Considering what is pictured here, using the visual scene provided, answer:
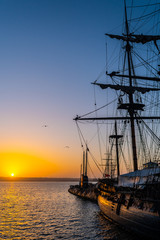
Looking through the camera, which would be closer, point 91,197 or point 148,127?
point 148,127

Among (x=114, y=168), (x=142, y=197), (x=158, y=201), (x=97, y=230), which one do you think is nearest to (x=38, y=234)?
(x=97, y=230)

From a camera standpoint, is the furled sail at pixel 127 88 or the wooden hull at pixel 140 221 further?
the furled sail at pixel 127 88

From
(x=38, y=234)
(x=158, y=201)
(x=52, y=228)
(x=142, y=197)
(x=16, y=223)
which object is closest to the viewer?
(x=158, y=201)

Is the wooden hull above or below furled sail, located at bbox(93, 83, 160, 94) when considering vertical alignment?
below

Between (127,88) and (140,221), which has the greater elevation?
(127,88)

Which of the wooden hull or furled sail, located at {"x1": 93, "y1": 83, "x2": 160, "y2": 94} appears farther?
furled sail, located at {"x1": 93, "y1": 83, "x2": 160, "y2": 94}

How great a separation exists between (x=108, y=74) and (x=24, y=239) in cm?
2508

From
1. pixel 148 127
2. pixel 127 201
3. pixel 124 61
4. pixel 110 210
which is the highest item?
pixel 124 61

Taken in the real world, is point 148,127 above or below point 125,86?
below

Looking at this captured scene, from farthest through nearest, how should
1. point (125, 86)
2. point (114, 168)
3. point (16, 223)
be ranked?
point (114, 168), point (125, 86), point (16, 223)

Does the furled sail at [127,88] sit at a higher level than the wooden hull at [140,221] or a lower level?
higher

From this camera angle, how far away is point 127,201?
1775 cm

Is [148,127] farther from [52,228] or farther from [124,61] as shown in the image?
[52,228]

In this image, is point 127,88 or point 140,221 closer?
point 140,221
